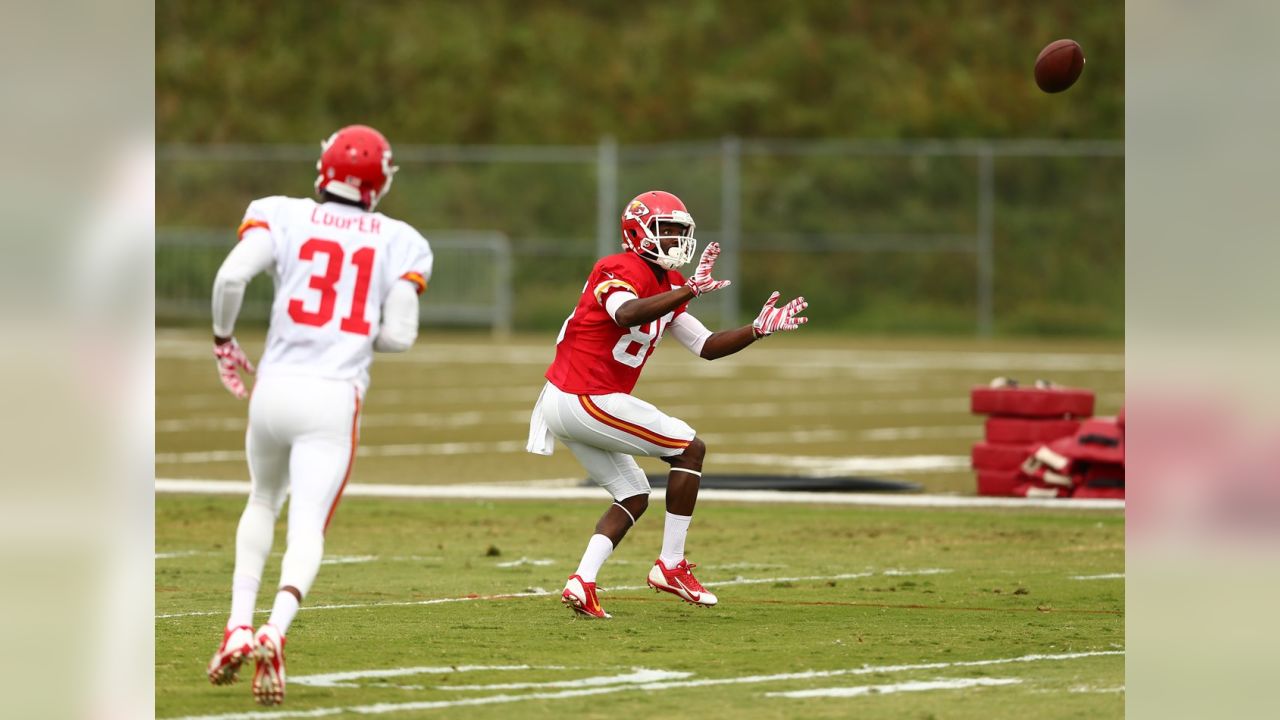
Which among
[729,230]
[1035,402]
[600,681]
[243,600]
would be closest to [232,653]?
[243,600]

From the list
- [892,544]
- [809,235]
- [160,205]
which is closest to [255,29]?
[160,205]

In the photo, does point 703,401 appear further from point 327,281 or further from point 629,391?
point 327,281

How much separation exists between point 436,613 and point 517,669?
4.84 ft

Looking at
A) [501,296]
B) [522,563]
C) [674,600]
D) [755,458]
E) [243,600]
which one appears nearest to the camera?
[243,600]

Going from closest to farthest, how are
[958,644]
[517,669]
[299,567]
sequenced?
[299,567]
[517,669]
[958,644]

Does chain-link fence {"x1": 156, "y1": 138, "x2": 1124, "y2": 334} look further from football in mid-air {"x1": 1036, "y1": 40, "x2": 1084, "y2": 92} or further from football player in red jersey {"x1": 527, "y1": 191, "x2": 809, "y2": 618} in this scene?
football player in red jersey {"x1": 527, "y1": 191, "x2": 809, "y2": 618}

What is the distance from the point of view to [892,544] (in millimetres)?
11102

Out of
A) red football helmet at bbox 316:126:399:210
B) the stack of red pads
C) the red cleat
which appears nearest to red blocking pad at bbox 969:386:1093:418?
the stack of red pads

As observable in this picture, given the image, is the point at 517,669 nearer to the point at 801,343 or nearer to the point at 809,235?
the point at 801,343

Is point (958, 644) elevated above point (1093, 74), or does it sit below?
below

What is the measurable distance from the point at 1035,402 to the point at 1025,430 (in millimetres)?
210

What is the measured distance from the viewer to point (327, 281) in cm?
669

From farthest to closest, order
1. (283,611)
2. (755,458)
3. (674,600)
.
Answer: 1. (755,458)
2. (674,600)
3. (283,611)
